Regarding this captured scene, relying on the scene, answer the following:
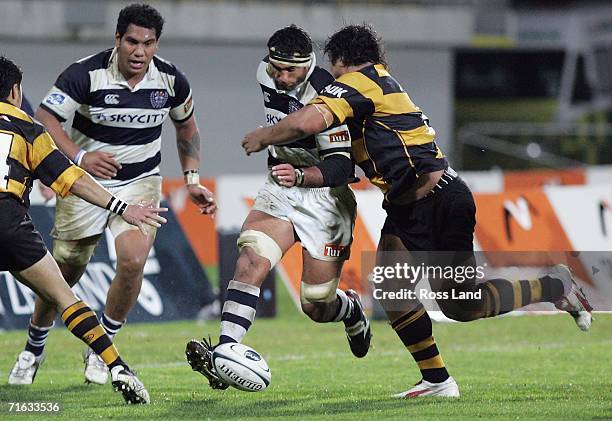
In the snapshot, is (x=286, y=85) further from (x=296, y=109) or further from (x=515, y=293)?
(x=515, y=293)

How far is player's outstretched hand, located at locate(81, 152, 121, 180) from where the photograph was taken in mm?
8781

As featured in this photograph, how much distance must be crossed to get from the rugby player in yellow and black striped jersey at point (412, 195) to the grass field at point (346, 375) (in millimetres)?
450

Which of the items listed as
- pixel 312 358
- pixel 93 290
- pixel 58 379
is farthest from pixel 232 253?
pixel 58 379

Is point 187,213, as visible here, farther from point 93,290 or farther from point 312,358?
point 312,358

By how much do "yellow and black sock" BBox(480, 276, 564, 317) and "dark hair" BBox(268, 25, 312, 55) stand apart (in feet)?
6.09

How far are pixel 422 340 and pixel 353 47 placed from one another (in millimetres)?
1864

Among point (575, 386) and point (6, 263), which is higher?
point (6, 263)

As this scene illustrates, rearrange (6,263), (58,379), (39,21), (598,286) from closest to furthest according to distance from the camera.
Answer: (6,263) → (58,379) → (598,286) → (39,21)

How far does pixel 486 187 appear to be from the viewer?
68.1ft

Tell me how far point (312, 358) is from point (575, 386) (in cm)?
275

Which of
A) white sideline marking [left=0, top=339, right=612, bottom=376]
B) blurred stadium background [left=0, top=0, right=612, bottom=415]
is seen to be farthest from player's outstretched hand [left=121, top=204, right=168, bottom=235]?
blurred stadium background [left=0, top=0, right=612, bottom=415]

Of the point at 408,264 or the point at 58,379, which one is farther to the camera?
the point at 58,379

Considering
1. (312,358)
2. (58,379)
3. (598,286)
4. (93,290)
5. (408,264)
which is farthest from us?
(598,286)

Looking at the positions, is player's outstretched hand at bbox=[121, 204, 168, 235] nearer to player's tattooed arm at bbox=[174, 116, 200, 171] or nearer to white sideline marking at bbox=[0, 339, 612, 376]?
player's tattooed arm at bbox=[174, 116, 200, 171]
